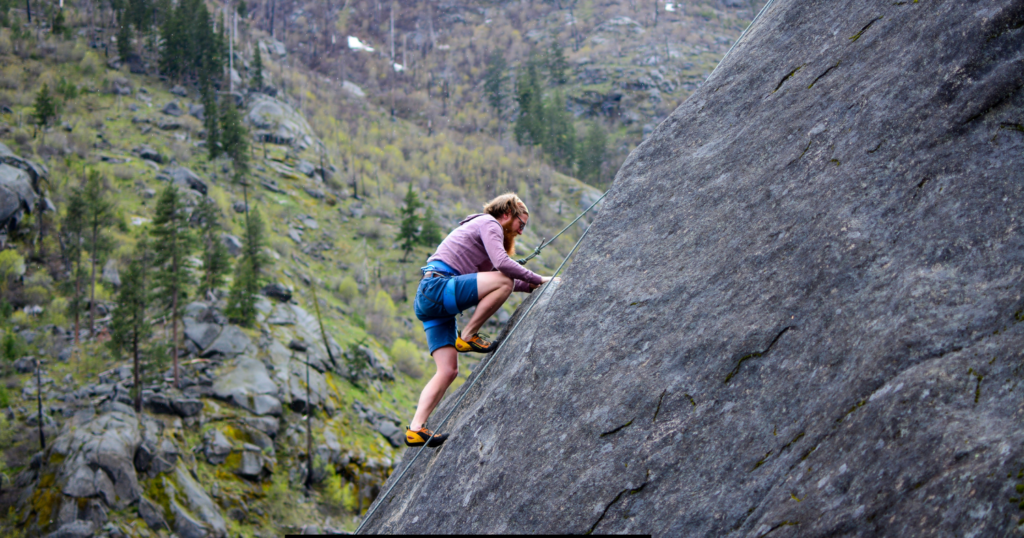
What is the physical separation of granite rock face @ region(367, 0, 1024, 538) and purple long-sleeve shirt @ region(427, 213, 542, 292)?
53 cm

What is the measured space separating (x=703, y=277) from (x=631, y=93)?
290 ft

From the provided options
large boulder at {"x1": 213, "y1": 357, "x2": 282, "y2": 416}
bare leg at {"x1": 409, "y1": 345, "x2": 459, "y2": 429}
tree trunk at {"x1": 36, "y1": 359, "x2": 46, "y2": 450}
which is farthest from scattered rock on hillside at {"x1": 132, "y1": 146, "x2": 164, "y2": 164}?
bare leg at {"x1": 409, "y1": 345, "x2": 459, "y2": 429}

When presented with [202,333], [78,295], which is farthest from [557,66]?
[78,295]

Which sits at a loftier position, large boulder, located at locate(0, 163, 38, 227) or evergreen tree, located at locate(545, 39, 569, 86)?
large boulder, located at locate(0, 163, 38, 227)

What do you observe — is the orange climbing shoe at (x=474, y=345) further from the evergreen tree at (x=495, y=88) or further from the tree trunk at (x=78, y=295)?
the evergreen tree at (x=495, y=88)

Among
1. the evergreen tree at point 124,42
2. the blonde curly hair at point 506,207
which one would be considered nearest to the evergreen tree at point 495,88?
the evergreen tree at point 124,42

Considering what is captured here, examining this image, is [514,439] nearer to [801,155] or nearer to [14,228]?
[801,155]

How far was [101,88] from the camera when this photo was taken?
154 ft

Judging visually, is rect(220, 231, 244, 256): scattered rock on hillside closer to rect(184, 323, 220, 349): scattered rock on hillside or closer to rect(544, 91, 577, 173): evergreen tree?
rect(184, 323, 220, 349): scattered rock on hillside

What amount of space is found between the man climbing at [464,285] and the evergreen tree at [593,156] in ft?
205

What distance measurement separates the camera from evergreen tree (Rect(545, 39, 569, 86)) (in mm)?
89537

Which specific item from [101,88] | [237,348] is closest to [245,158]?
[101,88]

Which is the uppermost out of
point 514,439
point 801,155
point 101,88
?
point 101,88

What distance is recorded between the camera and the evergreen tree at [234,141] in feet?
142
